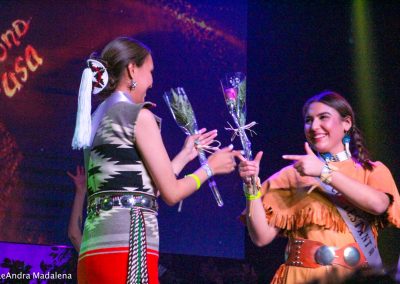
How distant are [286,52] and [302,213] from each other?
2.78m

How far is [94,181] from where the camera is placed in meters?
1.97

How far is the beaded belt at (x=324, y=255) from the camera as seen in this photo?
238 centimetres

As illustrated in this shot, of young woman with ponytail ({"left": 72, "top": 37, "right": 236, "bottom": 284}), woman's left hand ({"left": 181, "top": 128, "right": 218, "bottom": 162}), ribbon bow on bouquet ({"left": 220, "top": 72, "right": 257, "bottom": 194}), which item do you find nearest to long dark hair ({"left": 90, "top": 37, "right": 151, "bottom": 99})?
young woman with ponytail ({"left": 72, "top": 37, "right": 236, "bottom": 284})

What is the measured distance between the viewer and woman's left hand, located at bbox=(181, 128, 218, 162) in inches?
87.7

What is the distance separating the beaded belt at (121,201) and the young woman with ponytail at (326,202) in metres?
0.62

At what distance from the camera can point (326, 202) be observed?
254cm

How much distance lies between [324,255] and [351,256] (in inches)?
4.5

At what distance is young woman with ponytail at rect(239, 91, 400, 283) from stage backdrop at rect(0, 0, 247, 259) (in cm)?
193

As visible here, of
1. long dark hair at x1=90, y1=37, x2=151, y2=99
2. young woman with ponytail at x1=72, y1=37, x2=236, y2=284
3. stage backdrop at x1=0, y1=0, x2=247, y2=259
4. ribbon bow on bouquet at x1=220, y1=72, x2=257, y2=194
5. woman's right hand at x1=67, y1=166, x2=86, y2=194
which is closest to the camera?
young woman with ponytail at x1=72, y1=37, x2=236, y2=284

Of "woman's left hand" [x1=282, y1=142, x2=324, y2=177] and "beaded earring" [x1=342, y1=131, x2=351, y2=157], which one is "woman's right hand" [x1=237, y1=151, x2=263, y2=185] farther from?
"beaded earring" [x1=342, y1=131, x2=351, y2=157]

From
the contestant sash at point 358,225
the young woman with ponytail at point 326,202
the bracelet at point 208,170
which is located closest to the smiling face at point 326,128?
the young woman with ponytail at point 326,202

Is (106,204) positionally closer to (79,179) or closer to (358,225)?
(358,225)

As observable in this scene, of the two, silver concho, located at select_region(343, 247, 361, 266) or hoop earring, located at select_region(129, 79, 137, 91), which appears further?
silver concho, located at select_region(343, 247, 361, 266)

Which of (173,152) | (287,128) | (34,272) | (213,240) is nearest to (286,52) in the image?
(287,128)
